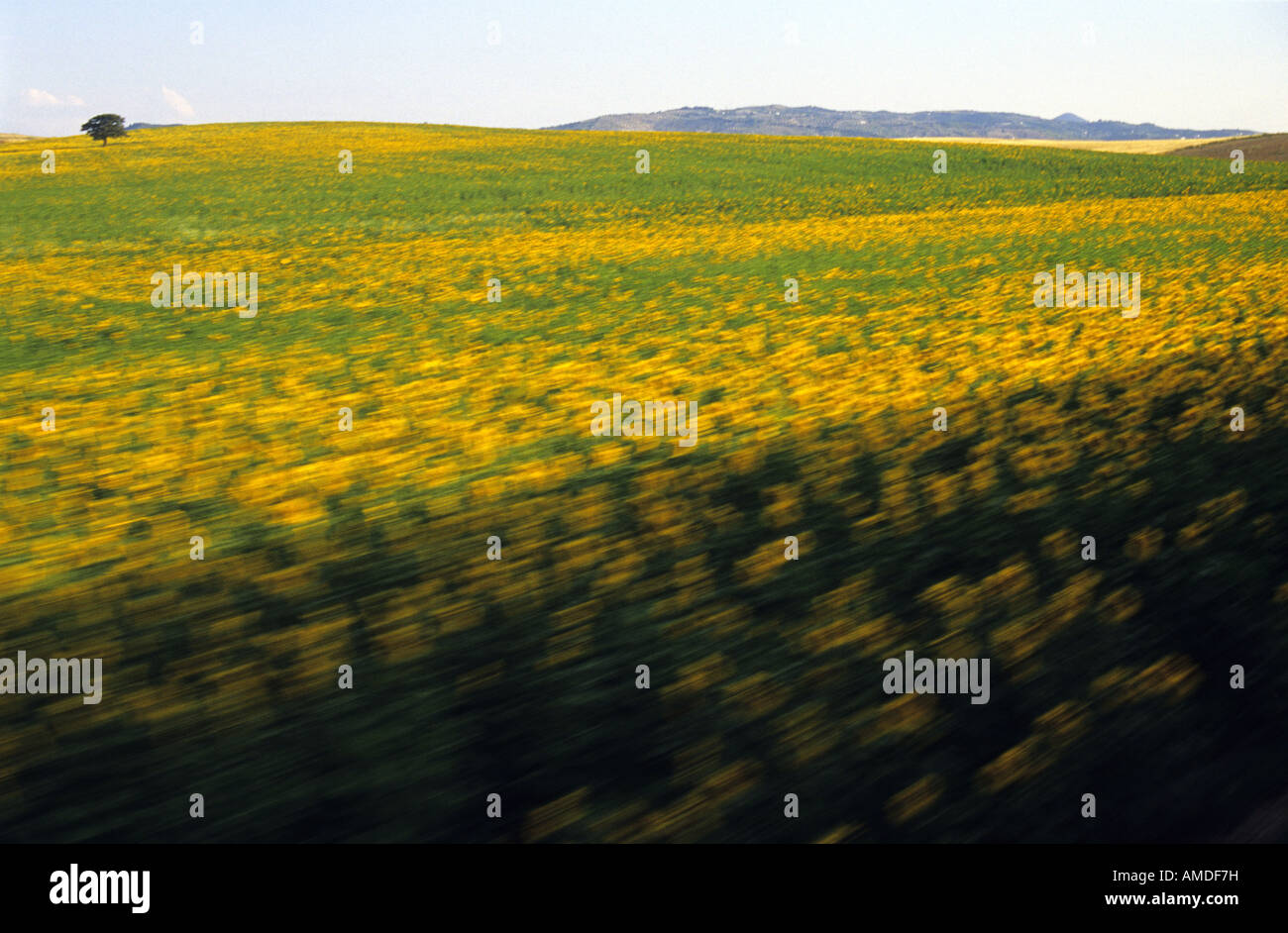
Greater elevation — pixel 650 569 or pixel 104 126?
pixel 104 126

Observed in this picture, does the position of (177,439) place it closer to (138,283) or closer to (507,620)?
(507,620)

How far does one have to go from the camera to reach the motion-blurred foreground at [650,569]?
4387 mm

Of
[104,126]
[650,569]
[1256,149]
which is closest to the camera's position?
[650,569]

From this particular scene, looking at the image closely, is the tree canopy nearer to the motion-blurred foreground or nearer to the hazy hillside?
the motion-blurred foreground

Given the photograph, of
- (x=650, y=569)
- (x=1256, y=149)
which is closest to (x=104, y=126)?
(x=650, y=569)

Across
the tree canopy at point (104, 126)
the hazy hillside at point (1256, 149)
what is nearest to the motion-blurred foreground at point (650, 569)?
the tree canopy at point (104, 126)

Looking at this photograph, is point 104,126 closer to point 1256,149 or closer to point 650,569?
point 650,569

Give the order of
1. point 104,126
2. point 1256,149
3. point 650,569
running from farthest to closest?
1. point 1256,149
2. point 104,126
3. point 650,569

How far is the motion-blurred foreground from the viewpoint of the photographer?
4.39 meters

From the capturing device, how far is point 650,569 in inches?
248

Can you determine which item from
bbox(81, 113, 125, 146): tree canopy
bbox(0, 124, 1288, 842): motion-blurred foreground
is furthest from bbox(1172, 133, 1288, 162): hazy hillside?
bbox(81, 113, 125, 146): tree canopy

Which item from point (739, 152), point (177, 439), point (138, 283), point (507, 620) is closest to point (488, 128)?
point (739, 152)

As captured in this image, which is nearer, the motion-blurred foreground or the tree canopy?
the motion-blurred foreground

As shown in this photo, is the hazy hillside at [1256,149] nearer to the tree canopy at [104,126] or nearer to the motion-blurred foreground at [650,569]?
the motion-blurred foreground at [650,569]
